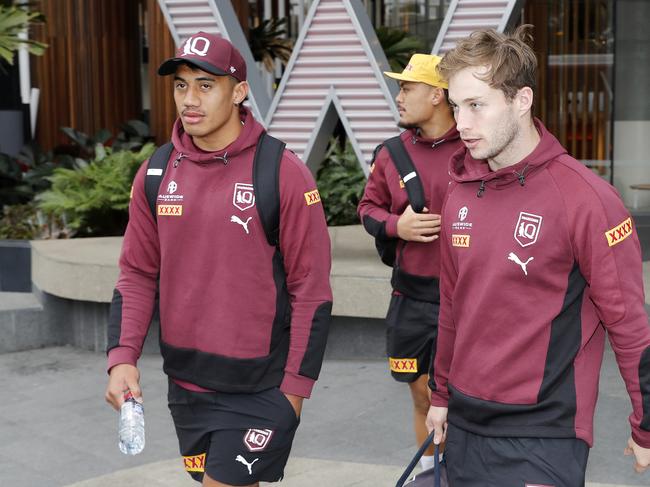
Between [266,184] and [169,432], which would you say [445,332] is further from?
[169,432]

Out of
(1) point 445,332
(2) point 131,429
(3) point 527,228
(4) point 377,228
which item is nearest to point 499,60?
(3) point 527,228

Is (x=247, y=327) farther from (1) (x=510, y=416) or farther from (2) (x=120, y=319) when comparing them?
(1) (x=510, y=416)

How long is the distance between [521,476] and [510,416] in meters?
0.18

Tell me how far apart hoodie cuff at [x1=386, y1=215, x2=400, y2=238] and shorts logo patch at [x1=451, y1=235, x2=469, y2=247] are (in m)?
1.99

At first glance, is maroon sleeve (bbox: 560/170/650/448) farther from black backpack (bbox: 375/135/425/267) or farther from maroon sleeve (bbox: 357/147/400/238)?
maroon sleeve (bbox: 357/147/400/238)

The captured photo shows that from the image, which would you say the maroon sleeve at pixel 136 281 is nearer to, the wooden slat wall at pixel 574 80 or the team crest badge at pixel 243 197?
the team crest badge at pixel 243 197

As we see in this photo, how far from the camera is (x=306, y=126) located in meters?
9.52

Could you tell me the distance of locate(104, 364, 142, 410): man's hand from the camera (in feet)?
12.3

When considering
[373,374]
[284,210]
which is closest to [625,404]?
[373,374]

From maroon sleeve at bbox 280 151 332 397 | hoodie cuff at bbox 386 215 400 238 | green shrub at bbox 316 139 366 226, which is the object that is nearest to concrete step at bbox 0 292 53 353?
green shrub at bbox 316 139 366 226

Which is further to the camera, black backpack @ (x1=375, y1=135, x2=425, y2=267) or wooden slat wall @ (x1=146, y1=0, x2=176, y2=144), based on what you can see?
wooden slat wall @ (x1=146, y1=0, x2=176, y2=144)

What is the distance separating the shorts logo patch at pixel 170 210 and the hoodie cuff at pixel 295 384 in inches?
27.1

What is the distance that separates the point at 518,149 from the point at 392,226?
217 cm

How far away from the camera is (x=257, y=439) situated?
3830 millimetres
